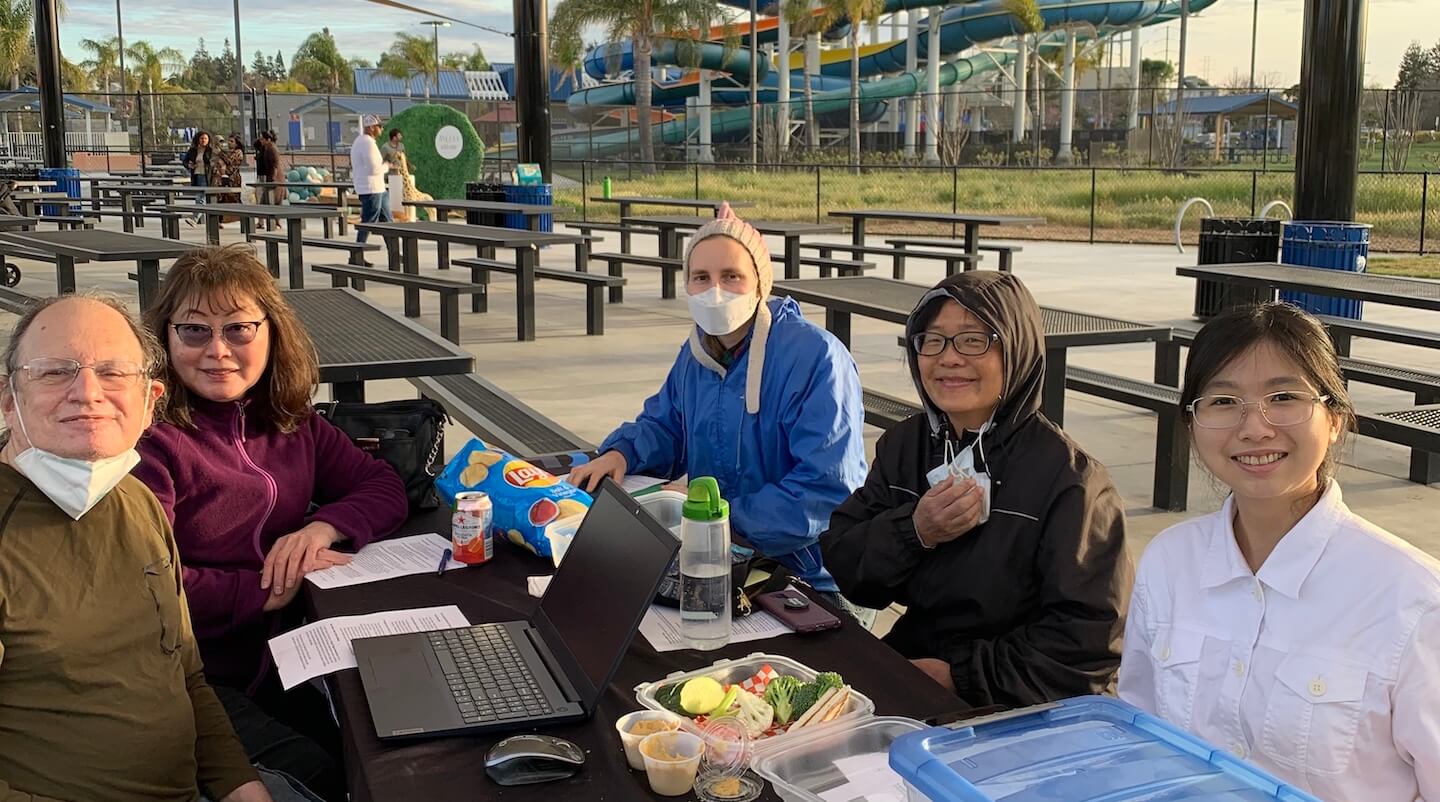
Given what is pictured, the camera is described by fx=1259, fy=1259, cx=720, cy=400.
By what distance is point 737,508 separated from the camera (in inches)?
118

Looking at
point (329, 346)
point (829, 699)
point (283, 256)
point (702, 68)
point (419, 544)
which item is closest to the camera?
point (829, 699)

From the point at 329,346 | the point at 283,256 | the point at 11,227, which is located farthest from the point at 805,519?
the point at 283,256

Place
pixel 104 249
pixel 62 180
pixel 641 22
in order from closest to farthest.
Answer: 1. pixel 104 249
2. pixel 62 180
3. pixel 641 22

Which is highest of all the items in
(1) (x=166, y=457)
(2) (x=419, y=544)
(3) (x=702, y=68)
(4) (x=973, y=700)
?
(3) (x=702, y=68)

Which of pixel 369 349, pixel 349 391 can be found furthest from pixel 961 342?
pixel 349 391

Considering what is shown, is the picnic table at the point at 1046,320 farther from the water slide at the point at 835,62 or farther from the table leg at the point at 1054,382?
the water slide at the point at 835,62

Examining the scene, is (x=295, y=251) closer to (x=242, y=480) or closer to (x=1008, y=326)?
(x=242, y=480)

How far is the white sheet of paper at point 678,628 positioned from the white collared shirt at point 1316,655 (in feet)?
2.12

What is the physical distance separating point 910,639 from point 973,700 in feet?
0.91

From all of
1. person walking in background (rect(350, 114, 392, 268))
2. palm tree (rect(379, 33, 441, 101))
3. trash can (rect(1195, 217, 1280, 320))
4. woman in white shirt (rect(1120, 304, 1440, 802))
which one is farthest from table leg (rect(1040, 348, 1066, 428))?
palm tree (rect(379, 33, 441, 101))

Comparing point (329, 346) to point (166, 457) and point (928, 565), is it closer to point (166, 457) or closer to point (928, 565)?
point (166, 457)

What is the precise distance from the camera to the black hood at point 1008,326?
239 centimetres

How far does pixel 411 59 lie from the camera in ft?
272

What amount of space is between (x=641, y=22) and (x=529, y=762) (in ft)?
137
